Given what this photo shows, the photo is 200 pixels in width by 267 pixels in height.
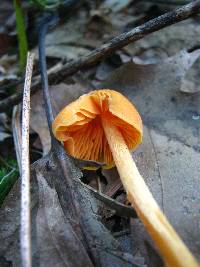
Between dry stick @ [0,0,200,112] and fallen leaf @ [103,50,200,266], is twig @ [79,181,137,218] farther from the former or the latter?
dry stick @ [0,0,200,112]

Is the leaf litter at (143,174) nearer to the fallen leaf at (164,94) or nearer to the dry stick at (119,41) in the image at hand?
the fallen leaf at (164,94)

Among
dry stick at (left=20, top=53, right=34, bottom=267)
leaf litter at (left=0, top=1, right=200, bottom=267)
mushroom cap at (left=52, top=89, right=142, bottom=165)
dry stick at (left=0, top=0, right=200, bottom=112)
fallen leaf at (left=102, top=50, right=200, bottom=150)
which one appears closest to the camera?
dry stick at (left=20, top=53, right=34, bottom=267)

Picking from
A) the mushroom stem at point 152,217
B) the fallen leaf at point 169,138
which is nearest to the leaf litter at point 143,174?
the fallen leaf at point 169,138

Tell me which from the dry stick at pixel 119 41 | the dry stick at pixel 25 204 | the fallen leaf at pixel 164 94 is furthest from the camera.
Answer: the fallen leaf at pixel 164 94

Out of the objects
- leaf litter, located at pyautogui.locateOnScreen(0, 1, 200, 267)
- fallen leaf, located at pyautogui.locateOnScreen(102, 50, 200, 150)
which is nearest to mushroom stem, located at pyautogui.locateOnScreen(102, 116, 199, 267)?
leaf litter, located at pyautogui.locateOnScreen(0, 1, 200, 267)

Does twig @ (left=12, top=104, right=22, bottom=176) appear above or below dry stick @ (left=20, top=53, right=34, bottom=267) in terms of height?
below

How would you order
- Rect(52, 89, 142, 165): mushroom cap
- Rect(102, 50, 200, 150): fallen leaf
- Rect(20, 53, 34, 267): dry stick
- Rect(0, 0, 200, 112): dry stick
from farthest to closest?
Rect(102, 50, 200, 150): fallen leaf < Rect(0, 0, 200, 112): dry stick < Rect(52, 89, 142, 165): mushroom cap < Rect(20, 53, 34, 267): dry stick
